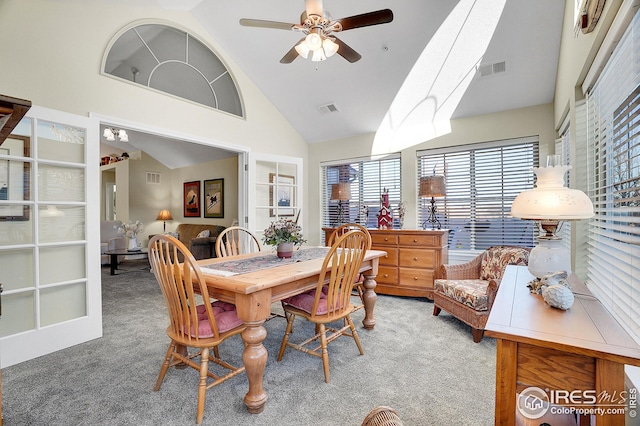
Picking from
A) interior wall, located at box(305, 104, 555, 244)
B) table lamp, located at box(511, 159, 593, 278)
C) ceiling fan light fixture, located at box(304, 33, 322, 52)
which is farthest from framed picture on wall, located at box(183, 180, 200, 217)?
table lamp, located at box(511, 159, 593, 278)

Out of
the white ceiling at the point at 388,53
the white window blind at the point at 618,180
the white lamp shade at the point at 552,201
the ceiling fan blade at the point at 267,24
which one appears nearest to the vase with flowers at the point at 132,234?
the white ceiling at the point at 388,53

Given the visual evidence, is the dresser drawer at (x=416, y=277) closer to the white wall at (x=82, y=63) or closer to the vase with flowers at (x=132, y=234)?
the white wall at (x=82, y=63)

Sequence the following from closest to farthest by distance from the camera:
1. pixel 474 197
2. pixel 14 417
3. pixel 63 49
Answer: pixel 14 417 < pixel 63 49 < pixel 474 197

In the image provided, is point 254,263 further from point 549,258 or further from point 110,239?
point 110,239

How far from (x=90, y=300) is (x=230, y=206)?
417 centimetres

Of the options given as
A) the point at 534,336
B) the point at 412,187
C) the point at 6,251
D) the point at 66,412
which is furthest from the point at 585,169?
the point at 6,251

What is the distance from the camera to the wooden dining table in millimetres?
1741

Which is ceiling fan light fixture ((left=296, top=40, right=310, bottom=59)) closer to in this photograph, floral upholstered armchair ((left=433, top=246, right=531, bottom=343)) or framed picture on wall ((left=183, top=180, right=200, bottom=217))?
floral upholstered armchair ((left=433, top=246, right=531, bottom=343))

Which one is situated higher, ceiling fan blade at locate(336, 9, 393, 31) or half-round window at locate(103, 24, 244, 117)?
half-round window at locate(103, 24, 244, 117)

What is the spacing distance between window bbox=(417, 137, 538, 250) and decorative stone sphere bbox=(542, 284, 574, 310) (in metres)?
2.78

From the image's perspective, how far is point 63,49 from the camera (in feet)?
8.77

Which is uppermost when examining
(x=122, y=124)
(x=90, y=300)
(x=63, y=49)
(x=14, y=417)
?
(x=63, y=49)

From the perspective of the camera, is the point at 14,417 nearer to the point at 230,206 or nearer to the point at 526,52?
the point at 526,52

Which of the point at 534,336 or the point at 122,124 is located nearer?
the point at 534,336
